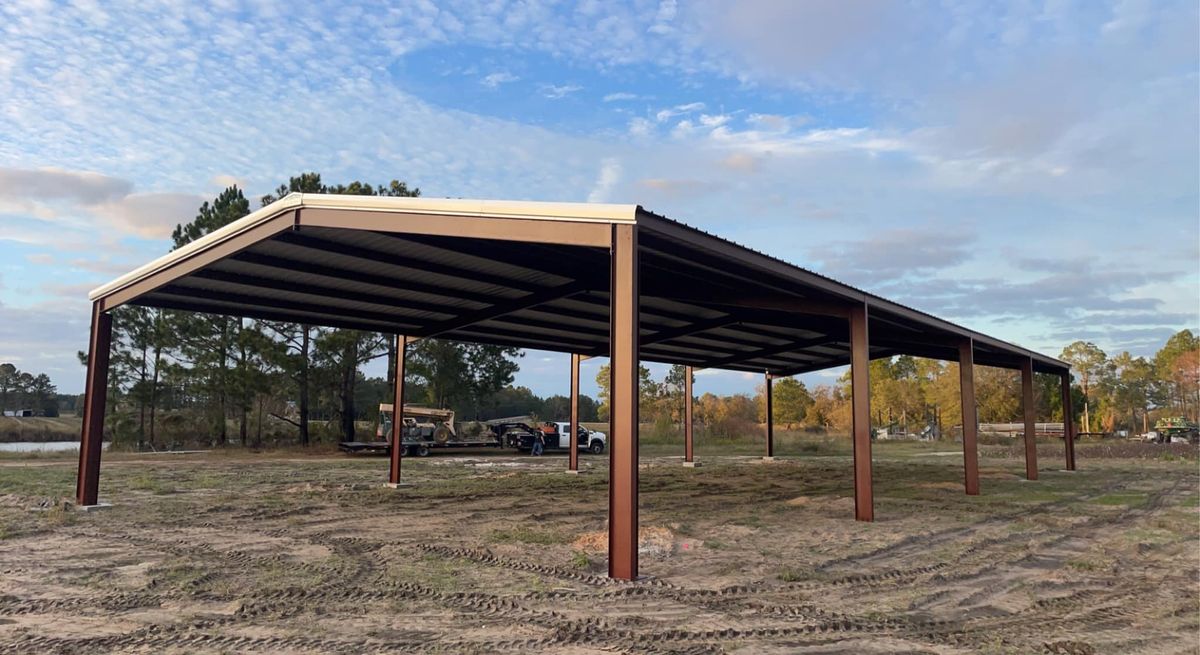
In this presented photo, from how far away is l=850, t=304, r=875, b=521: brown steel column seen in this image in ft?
37.7

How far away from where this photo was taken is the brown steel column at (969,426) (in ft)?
49.7

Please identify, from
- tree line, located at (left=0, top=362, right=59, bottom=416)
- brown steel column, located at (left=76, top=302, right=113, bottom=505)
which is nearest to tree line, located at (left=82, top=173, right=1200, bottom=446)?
brown steel column, located at (left=76, top=302, right=113, bottom=505)

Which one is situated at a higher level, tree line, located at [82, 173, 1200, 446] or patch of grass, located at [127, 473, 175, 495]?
tree line, located at [82, 173, 1200, 446]

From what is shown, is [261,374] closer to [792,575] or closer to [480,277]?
[480,277]

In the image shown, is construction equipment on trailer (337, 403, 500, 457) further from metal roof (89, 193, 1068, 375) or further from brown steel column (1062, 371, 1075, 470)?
brown steel column (1062, 371, 1075, 470)

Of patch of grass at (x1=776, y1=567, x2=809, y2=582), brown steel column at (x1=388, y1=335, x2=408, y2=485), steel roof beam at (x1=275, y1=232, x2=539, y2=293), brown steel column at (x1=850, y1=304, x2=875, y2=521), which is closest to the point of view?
patch of grass at (x1=776, y1=567, x2=809, y2=582)

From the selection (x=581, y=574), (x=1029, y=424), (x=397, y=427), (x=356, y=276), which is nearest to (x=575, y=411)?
(x=397, y=427)

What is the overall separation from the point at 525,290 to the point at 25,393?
3026 inches

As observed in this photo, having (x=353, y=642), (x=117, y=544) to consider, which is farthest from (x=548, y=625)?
(x=117, y=544)

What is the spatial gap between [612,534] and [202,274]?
8.89 meters

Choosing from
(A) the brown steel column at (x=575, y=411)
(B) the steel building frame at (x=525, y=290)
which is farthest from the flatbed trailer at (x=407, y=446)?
(B) the steel building frame at (x=525, y=290)

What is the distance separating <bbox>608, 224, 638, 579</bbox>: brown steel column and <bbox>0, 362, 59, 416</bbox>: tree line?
77047 mm

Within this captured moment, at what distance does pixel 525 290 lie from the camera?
13.9 metres

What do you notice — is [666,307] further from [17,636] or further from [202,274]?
[17,636]
